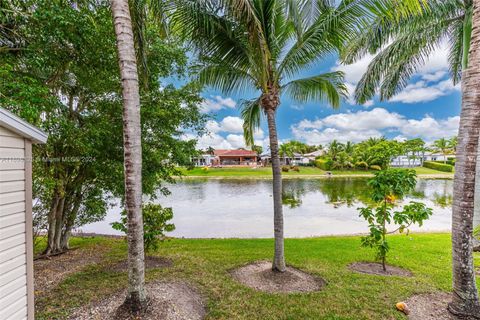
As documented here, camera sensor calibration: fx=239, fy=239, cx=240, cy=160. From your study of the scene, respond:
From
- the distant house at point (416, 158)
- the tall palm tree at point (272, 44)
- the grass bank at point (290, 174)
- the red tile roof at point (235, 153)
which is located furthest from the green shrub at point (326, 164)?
the tall palm tree at point (272, 44)

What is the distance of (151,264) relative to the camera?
5402 millimetres

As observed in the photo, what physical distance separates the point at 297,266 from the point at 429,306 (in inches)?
90.9

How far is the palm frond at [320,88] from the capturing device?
5.34 meters

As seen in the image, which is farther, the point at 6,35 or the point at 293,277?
the point at 293,277

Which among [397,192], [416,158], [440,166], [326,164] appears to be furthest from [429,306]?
[416,158]

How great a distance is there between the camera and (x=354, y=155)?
40.0 meters

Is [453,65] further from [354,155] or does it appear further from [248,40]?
[354,155]

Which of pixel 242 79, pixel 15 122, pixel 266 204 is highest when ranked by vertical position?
pixel 242 79

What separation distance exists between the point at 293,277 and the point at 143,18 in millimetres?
5608

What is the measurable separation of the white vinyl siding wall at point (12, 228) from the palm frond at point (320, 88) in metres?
4.88

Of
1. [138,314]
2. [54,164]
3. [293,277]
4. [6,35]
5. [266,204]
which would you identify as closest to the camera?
[138,314]

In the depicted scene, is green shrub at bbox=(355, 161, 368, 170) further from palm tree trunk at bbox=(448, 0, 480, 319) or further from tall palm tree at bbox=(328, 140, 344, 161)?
palm tree trunk at bbox=(448, 0, 480, 319)

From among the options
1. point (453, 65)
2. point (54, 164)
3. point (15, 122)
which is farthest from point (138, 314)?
point (453, 65)

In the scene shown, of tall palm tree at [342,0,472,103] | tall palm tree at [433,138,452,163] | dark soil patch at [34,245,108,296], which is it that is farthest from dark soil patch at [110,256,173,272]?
tall palm tree at [433,138,452,163]
